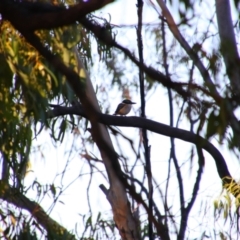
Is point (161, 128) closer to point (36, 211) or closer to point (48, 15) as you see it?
point (36, 211)

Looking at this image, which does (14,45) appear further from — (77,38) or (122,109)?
(122,109)

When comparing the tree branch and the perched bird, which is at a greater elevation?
the perched bird

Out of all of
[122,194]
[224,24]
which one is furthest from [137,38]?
[122,194]

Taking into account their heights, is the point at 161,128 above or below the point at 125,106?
below

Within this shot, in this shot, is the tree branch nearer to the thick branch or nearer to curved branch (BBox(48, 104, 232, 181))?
curved branch (BBox(48, 104, 232, 181))

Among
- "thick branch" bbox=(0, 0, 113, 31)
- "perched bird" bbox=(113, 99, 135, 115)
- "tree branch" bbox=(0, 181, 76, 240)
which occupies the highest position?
"perched bird" bbox=(113, 99, 135, 115)

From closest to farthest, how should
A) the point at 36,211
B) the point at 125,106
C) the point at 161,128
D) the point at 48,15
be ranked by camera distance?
1. the point at 48,15
2. the point at 161,128
3. the point at 36,211
4. the point at 125,106

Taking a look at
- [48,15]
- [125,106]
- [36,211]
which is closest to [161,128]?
[36,211]

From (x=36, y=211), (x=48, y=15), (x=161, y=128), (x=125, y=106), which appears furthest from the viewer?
(x=125, y=106)

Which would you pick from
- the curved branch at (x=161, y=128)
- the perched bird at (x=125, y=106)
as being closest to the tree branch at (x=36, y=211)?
the curved branch at (x=161, y=128)

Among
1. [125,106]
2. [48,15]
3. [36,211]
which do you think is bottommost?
[48,15]

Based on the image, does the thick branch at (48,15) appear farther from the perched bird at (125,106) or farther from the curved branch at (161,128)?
the perched bird at (125,106)

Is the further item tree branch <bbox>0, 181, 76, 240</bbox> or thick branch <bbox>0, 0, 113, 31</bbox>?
tree branch <bbox>0, 181, 76, 240</bbox>

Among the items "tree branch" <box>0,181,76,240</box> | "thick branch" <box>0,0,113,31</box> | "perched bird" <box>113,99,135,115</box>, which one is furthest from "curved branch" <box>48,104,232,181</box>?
"perched bird" <box>113,99,135,115</box>
